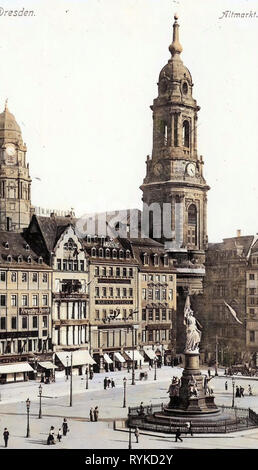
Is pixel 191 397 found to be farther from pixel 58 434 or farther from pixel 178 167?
pixel 178 167

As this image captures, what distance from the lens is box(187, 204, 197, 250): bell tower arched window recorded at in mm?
134500

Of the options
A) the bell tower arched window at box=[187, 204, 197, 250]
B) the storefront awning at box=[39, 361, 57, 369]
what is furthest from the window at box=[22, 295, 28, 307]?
the bell tower arched window at box=[187, 204, 197, 250]

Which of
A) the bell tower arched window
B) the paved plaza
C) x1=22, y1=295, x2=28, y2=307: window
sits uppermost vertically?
the bell tower arched window

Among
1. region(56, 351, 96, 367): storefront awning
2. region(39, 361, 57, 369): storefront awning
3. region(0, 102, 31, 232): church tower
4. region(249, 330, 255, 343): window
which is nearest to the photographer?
region(39, 361, 57, 369): storefront awning

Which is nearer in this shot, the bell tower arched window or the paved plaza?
the paved plaza

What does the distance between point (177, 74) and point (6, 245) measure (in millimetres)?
47443

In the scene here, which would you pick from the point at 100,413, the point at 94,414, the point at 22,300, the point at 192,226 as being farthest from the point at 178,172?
the point at 94,414

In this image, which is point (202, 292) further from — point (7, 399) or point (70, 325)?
point (7, 399)

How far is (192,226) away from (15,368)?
48612mm

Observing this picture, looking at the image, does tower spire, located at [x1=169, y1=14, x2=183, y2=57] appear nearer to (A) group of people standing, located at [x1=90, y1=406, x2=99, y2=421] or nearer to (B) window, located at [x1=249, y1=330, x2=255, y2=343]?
(B) window, located at [x1=249, y1=330, x2=255, y2=343]

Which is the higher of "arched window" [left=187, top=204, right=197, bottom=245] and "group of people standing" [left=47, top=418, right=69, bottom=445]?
"arched window" [left=187, top=204, right=197, bottom=245]

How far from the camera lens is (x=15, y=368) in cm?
9362

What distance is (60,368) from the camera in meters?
100
